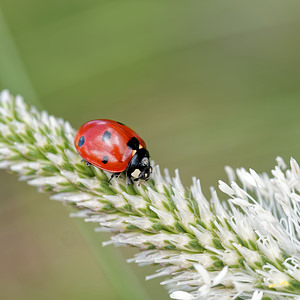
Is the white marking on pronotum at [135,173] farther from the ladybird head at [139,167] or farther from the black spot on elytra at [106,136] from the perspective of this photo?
the black spot on elytra at [106,136]

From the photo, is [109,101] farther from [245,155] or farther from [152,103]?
[245,155]

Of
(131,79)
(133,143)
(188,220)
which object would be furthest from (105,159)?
(131,79)

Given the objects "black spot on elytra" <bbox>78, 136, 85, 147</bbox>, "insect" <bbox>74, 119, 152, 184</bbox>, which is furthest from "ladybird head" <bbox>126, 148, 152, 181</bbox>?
"black spot on elytra" <bbox>78, 136, 85, 147</bbox>

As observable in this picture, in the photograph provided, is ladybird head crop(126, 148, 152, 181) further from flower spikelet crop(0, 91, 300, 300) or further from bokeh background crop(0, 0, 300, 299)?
bokeh background crop(0, 0, 300, 299)

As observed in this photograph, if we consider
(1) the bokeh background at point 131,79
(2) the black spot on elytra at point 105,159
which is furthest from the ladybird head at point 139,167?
(1) the bokeh background at point 131,79

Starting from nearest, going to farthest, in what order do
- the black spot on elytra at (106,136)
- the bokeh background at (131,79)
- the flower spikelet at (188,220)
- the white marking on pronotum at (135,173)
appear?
1. the flower spikelet at (188,220)
2. the white marking on pronotum at (135,173)
3. the black spot on elytra at (106,136)
4. the bokeh background at (131,79)

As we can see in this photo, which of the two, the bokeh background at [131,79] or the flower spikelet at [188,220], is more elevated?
the bokeh background at [131,79]
